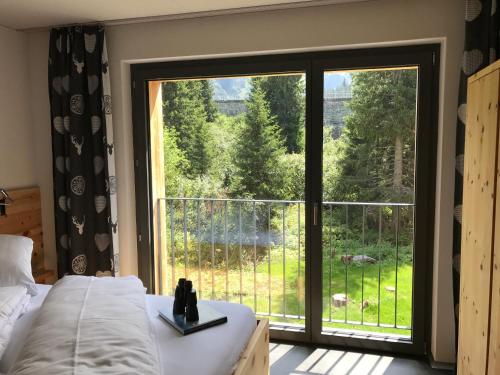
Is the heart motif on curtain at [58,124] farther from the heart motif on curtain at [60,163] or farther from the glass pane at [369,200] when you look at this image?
the glass pane at [369,200]

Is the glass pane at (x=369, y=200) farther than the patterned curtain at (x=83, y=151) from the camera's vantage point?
No

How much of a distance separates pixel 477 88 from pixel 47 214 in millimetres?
3315

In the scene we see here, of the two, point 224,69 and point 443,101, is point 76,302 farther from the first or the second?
point 443,101

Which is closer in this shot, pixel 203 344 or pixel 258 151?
pixel 203 344

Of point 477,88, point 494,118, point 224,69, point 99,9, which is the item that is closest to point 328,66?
point 224,69

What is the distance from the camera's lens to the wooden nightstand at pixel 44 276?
3.25 m

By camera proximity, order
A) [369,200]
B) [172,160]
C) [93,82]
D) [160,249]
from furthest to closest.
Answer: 1. [160,249]
2. [172,160]
3. [93,82]
4. [369,200]

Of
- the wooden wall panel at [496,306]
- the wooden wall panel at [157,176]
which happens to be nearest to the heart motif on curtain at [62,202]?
the wooden wall panel at [157,176]

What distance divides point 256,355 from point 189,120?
195cm

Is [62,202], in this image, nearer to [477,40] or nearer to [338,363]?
[338,363]

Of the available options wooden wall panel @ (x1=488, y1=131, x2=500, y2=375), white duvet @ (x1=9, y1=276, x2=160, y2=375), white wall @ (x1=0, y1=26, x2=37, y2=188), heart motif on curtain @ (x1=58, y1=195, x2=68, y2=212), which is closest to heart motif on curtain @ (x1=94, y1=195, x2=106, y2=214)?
heart motif on curtain @ (x1=58, y1=195, x2=68, y2=212)

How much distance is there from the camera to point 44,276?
329 cm

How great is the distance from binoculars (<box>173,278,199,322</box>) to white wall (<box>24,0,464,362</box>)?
1.39 m

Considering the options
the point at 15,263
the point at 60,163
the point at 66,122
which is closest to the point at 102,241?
the point at 60,163
